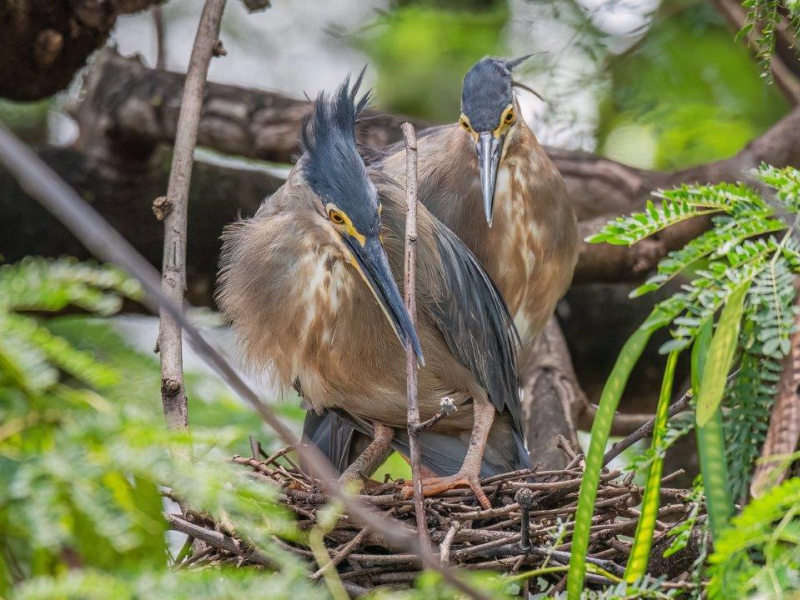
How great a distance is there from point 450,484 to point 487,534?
0.41m

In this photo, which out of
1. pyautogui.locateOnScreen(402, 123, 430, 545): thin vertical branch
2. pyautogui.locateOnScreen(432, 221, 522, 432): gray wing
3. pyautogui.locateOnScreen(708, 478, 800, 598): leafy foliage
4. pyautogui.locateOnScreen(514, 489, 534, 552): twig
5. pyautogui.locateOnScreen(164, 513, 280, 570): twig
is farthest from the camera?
pyautogui.locateOnScreen(432, 221, 522, 432): gray wing

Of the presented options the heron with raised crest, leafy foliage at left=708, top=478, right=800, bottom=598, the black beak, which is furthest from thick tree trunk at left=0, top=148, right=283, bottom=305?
leafy foliage at left=708, top=478, right=800, bottom=598

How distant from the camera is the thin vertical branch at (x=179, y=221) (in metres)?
2.37

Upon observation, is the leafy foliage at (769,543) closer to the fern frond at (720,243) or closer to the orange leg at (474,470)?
the fern frond at (720,243)

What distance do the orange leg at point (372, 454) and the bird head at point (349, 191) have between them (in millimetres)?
720

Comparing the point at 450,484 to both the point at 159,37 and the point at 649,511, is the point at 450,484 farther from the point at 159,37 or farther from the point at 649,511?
the point at 159,37

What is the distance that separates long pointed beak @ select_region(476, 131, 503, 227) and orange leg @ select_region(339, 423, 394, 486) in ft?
2.46

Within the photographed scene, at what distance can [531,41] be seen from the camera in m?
4.83

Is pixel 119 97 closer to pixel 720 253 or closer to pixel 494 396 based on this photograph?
pixel 494 396

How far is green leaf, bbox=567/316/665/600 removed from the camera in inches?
70.1

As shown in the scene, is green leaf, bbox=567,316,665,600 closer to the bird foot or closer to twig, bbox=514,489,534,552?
twig, bbox=514,489,534,552

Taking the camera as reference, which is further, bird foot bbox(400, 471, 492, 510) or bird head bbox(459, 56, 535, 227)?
bird head bbox(459, 56, 535, 227)

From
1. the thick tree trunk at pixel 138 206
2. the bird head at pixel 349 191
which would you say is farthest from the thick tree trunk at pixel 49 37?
the bird head at pixel 349 191

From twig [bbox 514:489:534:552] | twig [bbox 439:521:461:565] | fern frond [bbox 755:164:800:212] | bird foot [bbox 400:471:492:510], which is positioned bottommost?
bird foot [bbox 400:471:492:510]
